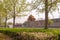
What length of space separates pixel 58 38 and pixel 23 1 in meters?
15.0

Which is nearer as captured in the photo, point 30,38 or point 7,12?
point 30,38

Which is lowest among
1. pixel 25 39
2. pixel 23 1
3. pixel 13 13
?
pixel 25 39

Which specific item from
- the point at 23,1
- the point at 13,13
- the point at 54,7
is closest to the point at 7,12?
the point at 13,13

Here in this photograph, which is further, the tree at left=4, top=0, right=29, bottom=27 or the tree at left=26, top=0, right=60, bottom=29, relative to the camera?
the tree at left=4, top=0, right=29, bottom=27

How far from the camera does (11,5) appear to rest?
891 inches

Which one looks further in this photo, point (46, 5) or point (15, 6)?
point (15, 6)

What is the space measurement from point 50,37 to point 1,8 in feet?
52.2

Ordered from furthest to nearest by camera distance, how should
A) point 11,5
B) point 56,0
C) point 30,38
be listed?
point 11,5 < point 56,0 < point 30,38

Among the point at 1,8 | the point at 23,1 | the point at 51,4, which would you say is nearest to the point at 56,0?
the point at 51,4

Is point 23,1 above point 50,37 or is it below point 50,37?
above

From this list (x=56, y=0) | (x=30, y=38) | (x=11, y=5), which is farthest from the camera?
(x=11, y=5)

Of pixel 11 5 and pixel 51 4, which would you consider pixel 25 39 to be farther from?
pixel 11 5

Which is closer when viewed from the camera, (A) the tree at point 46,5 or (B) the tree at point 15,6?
(A) the tree at point 46,5

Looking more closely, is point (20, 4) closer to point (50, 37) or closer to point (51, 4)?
point (51, 4)
